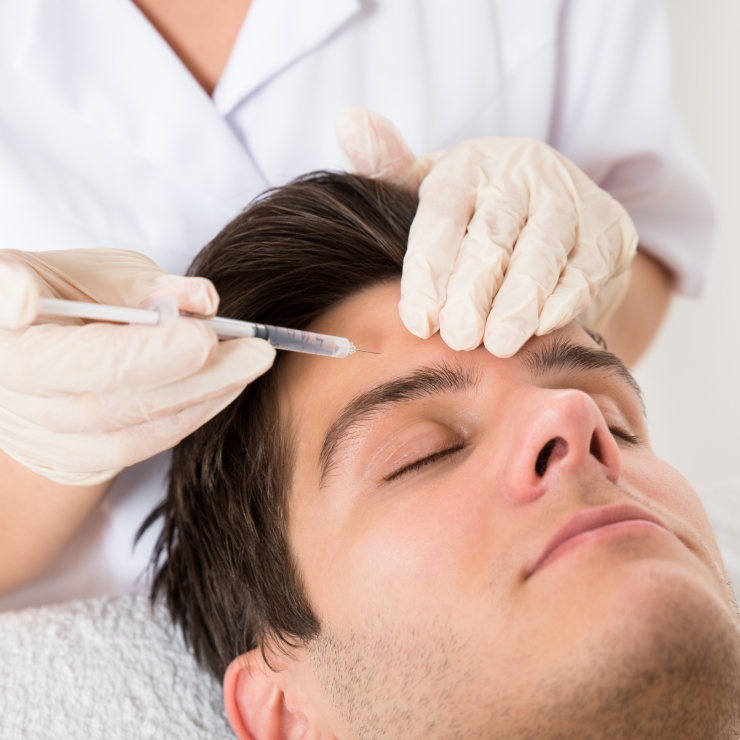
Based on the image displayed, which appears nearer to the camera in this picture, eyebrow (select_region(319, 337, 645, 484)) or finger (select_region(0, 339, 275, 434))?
finger (select_region(0, 339, 275, 434))

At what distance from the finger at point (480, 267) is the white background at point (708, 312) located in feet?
5.12

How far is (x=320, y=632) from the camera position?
0.97 metres

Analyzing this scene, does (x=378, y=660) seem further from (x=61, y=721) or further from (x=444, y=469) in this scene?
(x=61, y=721)

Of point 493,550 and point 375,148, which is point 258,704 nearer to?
point 493,550

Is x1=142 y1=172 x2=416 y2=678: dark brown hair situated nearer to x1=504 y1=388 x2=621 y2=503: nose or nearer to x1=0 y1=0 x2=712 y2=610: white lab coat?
x1=0 y1=0 x2=712 y2=610: white lab coat

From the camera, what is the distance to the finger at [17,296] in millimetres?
744

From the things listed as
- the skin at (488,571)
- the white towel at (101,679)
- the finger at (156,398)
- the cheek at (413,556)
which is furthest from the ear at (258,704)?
the finger at (156,398)

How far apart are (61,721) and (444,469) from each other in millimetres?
730

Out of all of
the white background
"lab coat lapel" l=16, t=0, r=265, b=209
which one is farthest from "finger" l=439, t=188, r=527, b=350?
the white background

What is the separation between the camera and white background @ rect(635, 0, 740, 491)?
2.30 meters

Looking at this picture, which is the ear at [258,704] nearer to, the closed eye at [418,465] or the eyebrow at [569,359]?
the closed eye at [418,465]

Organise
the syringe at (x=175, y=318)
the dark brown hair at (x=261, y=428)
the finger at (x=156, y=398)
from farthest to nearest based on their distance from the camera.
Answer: the dark brown hair at (x=261, y=428)
the finger at (x=156, y=398)
the syringe at (x=175, y=318)

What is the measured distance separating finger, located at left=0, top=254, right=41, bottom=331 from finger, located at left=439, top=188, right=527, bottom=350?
49 cm

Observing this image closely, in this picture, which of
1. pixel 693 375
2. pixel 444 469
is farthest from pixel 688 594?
pixel 693 375
